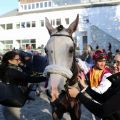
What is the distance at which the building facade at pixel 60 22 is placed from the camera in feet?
150

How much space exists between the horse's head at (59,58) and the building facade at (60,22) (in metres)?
32.3

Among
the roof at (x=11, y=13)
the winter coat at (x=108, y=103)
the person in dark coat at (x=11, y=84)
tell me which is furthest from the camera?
the roof at (x=11, y=13)

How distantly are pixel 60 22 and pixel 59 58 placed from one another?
47515 millimetres

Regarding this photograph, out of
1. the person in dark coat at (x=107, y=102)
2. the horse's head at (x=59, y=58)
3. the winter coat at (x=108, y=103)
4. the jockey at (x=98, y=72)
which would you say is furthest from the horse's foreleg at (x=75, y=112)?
the winter coat at (x=108, y=103)

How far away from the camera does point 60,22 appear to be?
2071 inches

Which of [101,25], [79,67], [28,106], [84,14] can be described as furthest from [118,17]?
[79,67]

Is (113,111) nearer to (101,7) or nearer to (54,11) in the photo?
(101,7)

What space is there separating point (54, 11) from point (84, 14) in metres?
6.86

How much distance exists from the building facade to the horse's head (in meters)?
Result: 32.3

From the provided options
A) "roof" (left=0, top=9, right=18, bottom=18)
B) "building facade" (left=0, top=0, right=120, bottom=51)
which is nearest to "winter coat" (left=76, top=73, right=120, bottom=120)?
"building facade" (left=0, top=0, right=120, bottom=51)

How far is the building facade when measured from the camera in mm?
45781

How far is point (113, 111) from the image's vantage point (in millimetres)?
3664

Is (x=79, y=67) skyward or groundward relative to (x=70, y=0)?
skyward

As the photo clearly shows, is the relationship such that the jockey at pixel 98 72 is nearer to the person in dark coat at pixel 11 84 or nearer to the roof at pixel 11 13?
the person in dark coat at pixel 11 84
